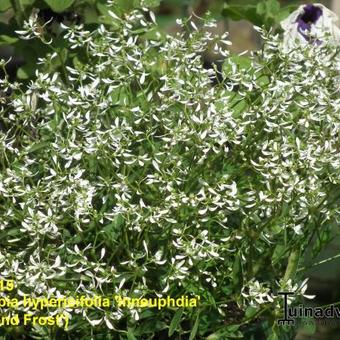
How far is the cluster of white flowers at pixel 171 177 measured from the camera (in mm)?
1266

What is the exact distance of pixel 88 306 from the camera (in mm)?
1256

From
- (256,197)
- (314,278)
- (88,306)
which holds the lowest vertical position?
(314,278)

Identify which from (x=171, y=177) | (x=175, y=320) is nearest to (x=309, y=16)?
(x=171, y=177)

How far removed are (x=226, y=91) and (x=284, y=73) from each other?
11 centimetres

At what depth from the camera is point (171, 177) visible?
126 cm

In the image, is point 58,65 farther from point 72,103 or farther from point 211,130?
point 211,130

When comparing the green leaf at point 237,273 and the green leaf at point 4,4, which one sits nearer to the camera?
the green leaf at point 237,273

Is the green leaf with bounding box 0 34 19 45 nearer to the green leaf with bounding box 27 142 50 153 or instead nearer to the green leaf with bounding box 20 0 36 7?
the green leaf with bounding box 20 0 36 7

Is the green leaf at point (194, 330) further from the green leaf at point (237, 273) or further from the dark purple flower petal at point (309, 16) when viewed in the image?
the dark purple flower petal at point (309, 16)

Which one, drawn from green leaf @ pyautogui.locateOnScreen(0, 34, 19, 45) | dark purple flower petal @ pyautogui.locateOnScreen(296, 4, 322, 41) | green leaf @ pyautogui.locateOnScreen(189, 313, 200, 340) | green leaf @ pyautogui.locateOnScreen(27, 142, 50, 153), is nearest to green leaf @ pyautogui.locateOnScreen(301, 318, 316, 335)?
green leaf @ pyautogui.locateOnScreen(189, 313, 200, 340)

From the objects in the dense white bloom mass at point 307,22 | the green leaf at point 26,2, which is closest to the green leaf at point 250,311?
the dense white bloom mass at point 307,22

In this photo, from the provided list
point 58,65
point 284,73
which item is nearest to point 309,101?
point 284,73

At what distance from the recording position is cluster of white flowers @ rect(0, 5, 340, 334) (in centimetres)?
127

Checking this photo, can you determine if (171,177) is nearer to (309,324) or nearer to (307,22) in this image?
(309,324)
